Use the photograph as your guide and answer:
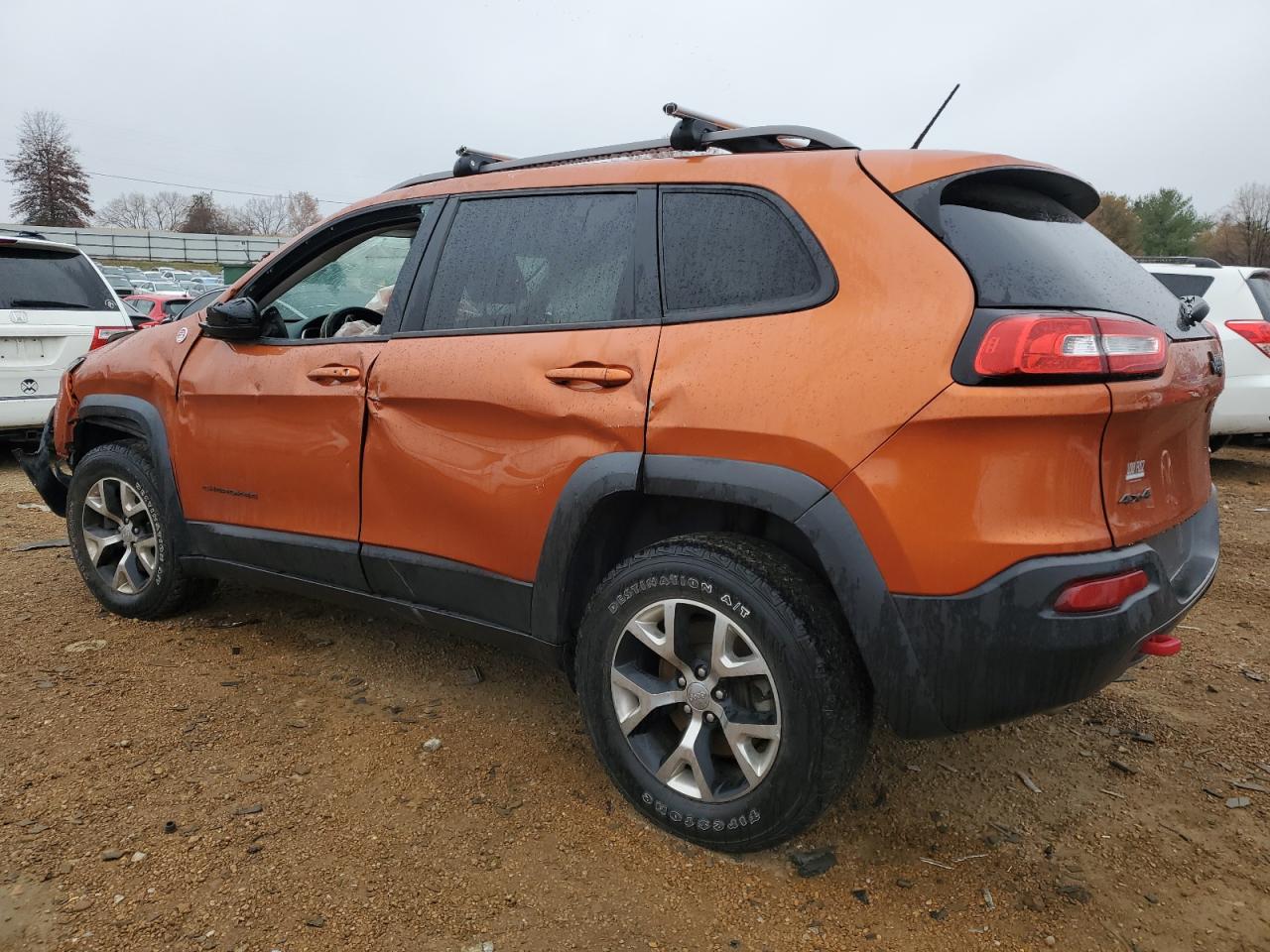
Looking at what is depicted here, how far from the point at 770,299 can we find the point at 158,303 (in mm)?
13980

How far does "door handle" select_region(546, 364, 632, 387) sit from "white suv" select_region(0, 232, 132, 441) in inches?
227

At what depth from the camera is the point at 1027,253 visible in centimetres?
214

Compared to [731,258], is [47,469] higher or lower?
lower

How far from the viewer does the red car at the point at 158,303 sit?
13.2 meters

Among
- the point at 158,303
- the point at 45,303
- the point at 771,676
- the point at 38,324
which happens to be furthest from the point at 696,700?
the point at 158,303

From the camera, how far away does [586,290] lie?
8.64 ft

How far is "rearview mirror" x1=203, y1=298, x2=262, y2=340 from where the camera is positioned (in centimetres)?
337

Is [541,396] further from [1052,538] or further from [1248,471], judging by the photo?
[1248,471]

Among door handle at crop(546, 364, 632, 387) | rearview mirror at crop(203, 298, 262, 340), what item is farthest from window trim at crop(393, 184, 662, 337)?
rearview mirror at crop(203, 298, 262, 340)

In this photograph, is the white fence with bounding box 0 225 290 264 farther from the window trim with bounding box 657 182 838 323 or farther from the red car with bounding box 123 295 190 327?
the window trim with bounding box 657 182 838 323

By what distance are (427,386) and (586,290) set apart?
60 cm

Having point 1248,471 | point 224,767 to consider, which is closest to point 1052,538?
point 224,767

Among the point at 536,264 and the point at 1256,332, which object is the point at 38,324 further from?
the point at 1256,332

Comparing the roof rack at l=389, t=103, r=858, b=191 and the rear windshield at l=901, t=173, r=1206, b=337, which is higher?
the roof rack at l=389, t=103, r=858, b=191
